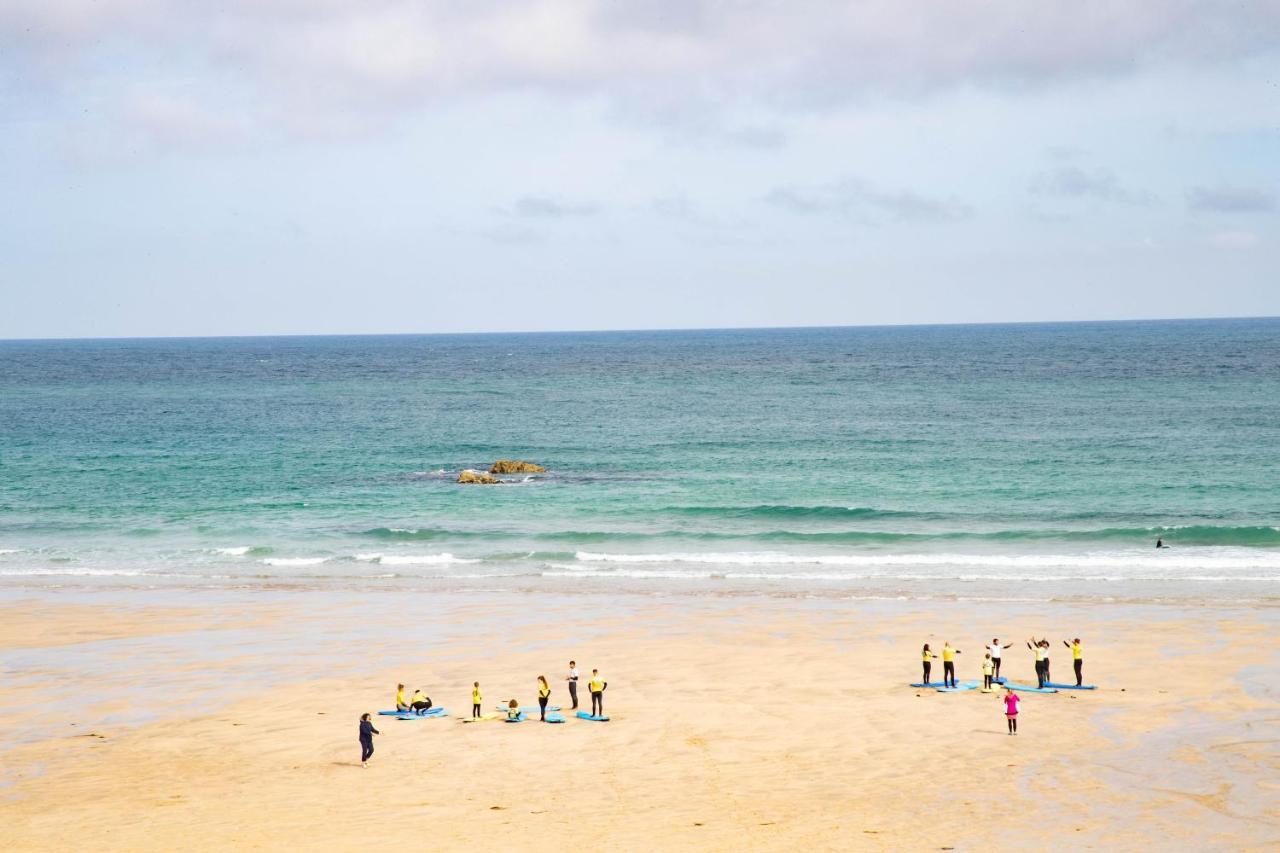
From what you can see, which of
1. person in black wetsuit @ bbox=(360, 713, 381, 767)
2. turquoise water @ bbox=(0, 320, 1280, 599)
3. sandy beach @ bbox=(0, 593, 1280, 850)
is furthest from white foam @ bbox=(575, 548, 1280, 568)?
person in black wetsuit @ bbox=(360, 713, 381, 767)

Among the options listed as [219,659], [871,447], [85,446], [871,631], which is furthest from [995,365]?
[219,659]

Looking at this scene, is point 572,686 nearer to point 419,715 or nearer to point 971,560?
point 419,715

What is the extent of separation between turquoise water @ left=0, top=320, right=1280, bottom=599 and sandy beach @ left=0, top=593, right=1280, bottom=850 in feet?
20.9

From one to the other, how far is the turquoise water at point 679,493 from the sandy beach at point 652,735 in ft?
20.9

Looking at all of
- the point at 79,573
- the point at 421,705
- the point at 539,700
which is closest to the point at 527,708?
the point at 539,700

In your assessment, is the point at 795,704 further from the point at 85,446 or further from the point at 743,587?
the point at 85,446

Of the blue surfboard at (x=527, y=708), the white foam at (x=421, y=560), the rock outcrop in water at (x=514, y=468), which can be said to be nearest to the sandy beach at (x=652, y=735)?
the blue surfboard at (x=527, y=708)

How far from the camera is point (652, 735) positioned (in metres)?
25.0

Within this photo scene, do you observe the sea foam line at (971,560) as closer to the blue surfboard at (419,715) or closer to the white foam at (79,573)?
the white foam at (79,573)

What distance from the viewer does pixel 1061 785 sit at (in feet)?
70.8

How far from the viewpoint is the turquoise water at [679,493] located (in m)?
42.8

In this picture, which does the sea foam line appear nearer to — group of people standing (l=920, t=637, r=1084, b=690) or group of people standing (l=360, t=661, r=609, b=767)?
group of people standing (l=920, t=637, r=1084, b=690)

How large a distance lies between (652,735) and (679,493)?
31.2m

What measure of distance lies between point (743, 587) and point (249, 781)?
69.4 feet
